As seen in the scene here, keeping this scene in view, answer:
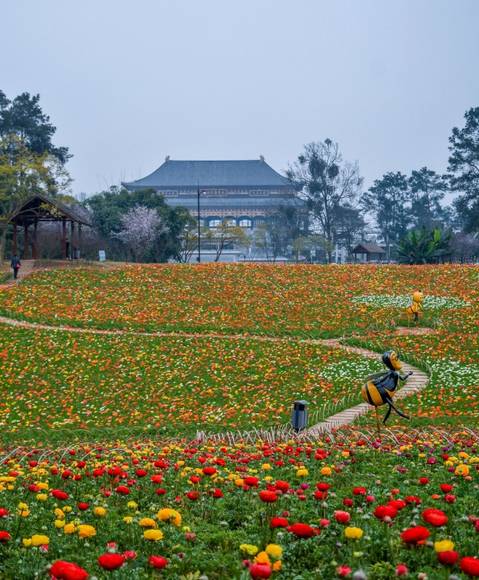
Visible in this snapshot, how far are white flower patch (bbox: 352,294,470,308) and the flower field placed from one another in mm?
144

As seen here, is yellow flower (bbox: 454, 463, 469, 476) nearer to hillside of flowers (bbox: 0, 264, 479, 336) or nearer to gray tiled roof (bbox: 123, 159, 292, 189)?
hillside of flowers (bbox: 0, 264, 479, 336)

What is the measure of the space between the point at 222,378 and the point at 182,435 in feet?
14.2

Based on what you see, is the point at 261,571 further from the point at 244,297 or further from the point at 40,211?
the point at 40,211

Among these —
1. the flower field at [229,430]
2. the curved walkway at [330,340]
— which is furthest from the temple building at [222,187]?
the curved walkway at [330,340]

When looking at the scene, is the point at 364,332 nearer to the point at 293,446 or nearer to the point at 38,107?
the point at 293,446

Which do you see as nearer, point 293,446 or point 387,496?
point 387,496

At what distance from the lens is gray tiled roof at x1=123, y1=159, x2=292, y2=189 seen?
81.4m

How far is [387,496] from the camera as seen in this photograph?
4945 mm

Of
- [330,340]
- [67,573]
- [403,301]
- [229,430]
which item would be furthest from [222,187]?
[67,573]

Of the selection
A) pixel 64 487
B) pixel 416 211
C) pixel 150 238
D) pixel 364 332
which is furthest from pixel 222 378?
pixel 416 211

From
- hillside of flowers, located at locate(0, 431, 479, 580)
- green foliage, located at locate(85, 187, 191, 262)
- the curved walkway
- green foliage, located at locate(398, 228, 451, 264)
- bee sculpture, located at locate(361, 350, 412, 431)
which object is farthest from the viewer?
Result: green foliage, located at locate(85, 187, 191, 262)

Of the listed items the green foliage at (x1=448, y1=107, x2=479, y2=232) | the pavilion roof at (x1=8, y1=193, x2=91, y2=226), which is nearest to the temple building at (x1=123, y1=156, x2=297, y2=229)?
the green foliage at (x1=448, y1=107, x2=479, y2=232)

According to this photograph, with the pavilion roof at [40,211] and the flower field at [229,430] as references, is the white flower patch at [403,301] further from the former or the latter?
the pavilion roof at [40,211]

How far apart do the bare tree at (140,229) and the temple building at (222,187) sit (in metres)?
29.7
